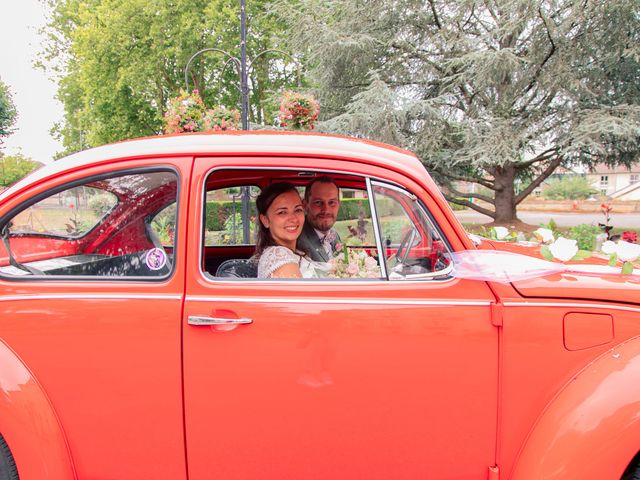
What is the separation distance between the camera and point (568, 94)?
15.3m

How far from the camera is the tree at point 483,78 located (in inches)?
571

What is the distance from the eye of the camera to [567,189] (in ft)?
177

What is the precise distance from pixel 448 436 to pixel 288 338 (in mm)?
775

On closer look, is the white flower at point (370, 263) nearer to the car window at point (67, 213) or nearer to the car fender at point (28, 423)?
the car window at point (67, 213)

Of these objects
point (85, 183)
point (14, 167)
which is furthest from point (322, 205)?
point (14, 167)

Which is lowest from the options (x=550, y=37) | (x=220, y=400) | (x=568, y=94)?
(x=220, y=400)

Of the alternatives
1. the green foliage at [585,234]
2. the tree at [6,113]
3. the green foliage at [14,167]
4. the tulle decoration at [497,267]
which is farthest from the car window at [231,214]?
the tree at [6,113]

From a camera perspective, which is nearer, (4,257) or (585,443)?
(585,443)

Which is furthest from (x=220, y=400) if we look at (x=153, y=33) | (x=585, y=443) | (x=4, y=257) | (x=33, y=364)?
(x=153, y=33)

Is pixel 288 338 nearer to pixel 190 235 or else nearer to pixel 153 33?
pixel 190 235

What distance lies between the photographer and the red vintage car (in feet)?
6.09

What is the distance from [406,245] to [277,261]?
0.67 metres

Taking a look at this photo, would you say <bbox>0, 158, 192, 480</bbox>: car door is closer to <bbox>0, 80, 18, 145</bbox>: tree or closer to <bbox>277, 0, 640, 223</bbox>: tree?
<bbox>277, 0, 640, 223</bbox>: tree

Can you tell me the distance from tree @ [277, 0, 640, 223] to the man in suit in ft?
41.5
